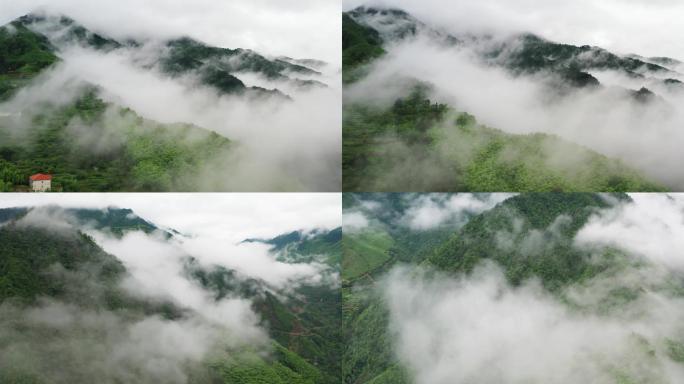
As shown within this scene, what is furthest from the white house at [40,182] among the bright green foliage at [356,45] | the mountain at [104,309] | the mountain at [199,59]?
the bright green foliage at [356,45]

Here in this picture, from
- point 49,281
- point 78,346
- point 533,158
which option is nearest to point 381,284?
point 533,158

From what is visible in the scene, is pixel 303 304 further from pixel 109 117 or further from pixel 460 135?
pixel 109 117

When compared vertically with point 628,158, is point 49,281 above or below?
below

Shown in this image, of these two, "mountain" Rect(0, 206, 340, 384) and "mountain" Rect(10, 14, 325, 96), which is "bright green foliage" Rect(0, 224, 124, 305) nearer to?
"mountain" Rect(0, 206, 340, 384)

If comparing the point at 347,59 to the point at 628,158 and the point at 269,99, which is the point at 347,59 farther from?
the point at 628,158

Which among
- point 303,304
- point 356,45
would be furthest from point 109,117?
point 303,304

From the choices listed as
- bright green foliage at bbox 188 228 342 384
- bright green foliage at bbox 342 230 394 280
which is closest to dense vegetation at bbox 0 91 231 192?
bright green foliage at bbox 188 228 342 384

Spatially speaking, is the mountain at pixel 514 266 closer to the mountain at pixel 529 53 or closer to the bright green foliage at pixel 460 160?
the bright green foliage at pixel 460 160
